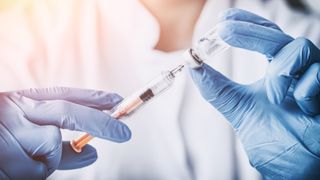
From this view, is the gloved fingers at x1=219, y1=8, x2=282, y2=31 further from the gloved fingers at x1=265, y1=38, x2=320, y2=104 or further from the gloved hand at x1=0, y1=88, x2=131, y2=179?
the gloved hand at x1=0, y1=88, x2=131, y2=179

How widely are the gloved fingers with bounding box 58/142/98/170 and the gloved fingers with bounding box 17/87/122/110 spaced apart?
10 centimetres

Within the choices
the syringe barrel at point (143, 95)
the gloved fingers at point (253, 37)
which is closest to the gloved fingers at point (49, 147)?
the syringe barrel at point (143, 95)

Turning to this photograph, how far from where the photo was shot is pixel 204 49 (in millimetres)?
1123

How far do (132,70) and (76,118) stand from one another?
17cm

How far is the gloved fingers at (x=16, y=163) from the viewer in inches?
44.9

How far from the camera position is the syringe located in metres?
1.14

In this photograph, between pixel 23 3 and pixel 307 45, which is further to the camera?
pixel 23 3

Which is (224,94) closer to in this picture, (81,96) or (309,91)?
(309,91)

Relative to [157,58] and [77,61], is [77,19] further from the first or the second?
[157,58]

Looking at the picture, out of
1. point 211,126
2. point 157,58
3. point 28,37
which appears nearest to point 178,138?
point 211,126

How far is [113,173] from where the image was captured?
3.79 feet

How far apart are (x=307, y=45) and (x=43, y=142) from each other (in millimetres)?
617

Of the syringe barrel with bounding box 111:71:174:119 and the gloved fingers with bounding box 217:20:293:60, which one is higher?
the gloved fingers with bounding box 217:20:293:60

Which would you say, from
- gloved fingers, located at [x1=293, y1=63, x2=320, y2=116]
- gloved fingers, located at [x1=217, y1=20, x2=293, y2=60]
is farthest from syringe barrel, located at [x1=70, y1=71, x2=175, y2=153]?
gloved fingers, located at [x1=293, y1=63, x2=320, y2=116]
